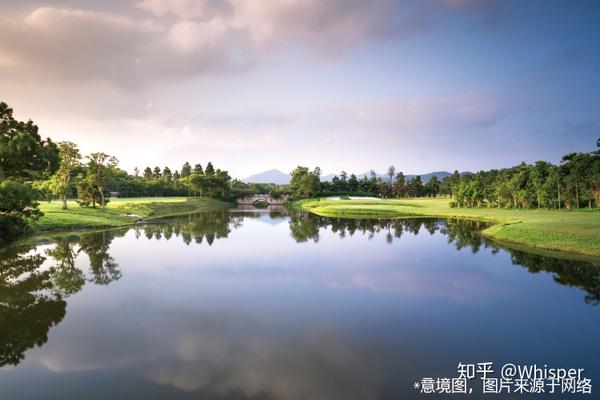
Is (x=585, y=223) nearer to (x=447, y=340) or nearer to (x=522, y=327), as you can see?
(x=522, y=327)

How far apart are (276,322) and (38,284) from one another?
43.9ft

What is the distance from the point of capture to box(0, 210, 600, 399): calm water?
9078 millimetres

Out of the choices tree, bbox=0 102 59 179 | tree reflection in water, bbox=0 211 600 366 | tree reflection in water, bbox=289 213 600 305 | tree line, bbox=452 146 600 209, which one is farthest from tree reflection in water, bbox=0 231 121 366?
tree line, bbox=452 146 600 209

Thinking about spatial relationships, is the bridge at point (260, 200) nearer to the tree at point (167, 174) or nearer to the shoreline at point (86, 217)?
the tree at point (167, 174)

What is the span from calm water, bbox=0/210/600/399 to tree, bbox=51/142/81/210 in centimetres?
2950

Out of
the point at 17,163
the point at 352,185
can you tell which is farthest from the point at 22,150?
the point at 352,185

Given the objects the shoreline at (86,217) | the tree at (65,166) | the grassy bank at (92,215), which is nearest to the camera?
the shoreline at (86,217)

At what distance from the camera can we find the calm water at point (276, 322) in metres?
9.08

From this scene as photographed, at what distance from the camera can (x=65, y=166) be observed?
50.7 meters

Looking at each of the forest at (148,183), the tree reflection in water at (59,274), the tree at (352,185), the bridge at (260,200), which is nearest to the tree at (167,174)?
the forest at (148,183)

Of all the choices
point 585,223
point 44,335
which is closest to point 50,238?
point 44,335

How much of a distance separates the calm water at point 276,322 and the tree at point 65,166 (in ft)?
96.8

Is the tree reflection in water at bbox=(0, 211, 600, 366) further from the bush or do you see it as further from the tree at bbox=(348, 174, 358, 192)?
the tree at bbox=(348, 174, 358, 192)

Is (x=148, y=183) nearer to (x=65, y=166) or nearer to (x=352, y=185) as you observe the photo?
(x=65, y=166)
